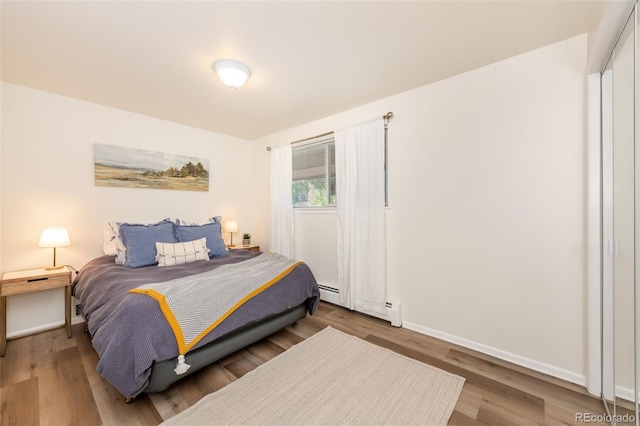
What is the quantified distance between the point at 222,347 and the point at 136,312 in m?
0.68

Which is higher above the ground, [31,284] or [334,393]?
[31,284]

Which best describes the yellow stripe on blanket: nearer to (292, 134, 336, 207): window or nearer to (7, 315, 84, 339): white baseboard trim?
(292, 134, 336, 207): window

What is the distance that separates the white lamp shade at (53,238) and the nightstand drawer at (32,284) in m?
0.31

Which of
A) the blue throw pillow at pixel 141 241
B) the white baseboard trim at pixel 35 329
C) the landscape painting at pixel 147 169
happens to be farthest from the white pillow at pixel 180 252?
the white baseboard trim at pixel 35 329

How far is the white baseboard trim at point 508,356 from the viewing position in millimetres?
1879

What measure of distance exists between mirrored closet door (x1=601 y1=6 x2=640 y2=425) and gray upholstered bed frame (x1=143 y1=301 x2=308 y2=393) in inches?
88.2

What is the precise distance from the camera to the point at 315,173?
12.2 ft

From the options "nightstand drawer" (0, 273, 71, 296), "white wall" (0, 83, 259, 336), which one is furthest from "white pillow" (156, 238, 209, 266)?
"white wall" (0, 83, 259, 336)

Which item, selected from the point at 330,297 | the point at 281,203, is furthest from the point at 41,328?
the point at 330,297

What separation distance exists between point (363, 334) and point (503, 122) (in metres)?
2.34

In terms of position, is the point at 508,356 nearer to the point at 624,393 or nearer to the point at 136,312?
the point at 624,393

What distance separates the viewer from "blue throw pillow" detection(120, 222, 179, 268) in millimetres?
2627

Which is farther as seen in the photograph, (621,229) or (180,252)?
(180,252)

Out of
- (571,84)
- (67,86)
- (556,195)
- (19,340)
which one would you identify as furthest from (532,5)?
(19,340)
